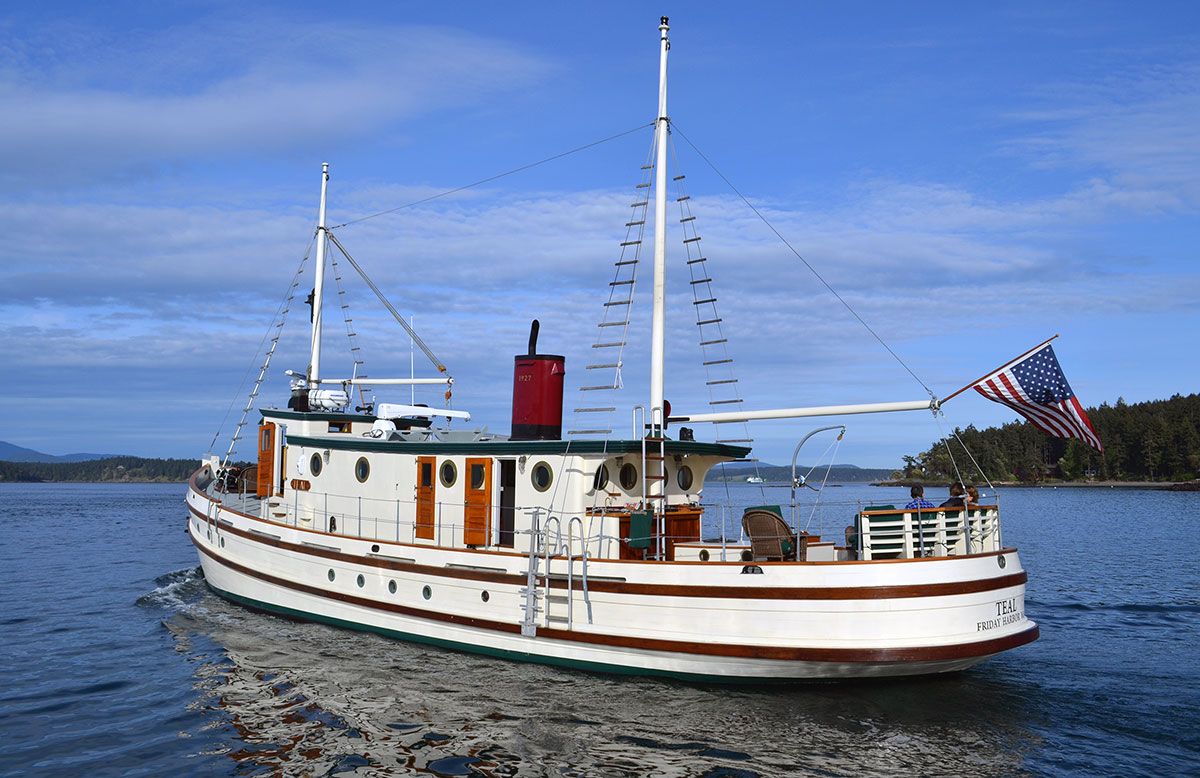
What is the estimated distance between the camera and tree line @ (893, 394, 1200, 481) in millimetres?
109500

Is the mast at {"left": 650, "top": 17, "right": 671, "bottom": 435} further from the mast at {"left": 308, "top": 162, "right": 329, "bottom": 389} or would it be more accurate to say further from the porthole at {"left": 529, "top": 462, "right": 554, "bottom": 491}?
the mast at {"left": 308, "top": 162, "right": 329, "bottom": 389}

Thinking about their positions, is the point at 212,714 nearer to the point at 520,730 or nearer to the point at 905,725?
the point at 520,730

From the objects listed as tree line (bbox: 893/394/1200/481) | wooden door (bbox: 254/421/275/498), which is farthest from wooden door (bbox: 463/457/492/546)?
tree line (bbox: 893/394/1200/481)

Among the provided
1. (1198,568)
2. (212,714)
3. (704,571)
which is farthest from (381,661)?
(1198,568)

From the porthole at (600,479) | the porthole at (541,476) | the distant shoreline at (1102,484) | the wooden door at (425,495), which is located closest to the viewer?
the porthole at (600,479)

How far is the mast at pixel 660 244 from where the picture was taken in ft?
48.8

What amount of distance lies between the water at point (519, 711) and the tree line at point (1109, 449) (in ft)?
312

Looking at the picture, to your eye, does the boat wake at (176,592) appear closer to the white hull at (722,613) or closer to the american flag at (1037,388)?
the white hull at (722,613)

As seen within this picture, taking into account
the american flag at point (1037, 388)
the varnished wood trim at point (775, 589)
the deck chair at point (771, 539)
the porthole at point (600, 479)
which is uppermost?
the american flag at point (1037, 388)

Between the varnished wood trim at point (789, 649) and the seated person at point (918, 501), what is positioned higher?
the seated person at point (918, 501)

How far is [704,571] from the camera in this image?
12906 millimetres

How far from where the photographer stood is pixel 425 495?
681 inches

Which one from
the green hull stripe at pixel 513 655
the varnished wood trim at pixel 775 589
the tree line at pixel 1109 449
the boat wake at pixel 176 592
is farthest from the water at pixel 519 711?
the tree line at pixel 1109 449

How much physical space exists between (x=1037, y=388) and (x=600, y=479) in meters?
7.21
